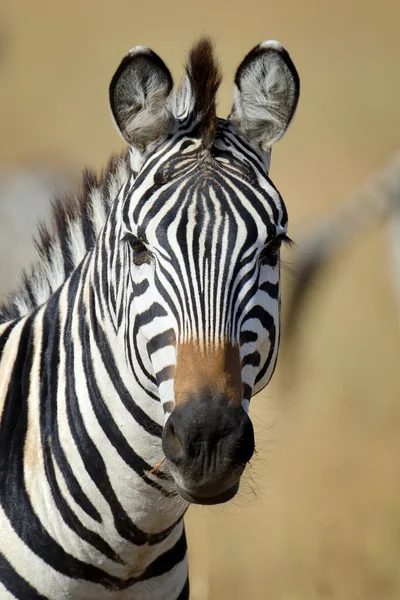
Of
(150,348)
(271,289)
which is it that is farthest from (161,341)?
(271,289)

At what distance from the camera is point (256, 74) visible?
3705 millimetres

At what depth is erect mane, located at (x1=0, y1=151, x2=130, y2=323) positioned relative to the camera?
4367mm

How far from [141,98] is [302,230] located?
910cm

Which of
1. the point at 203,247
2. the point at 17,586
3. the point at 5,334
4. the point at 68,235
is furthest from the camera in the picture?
the point at 68,235

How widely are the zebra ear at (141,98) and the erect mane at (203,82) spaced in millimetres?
120

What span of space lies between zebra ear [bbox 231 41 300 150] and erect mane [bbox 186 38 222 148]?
156mm

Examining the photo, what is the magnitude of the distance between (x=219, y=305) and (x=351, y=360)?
35.2 ft

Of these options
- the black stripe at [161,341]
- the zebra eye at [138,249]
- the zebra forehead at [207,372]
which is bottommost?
the zebra forehead at [207,372]

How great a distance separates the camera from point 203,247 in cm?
324

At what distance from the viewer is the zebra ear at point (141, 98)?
11.5 ft

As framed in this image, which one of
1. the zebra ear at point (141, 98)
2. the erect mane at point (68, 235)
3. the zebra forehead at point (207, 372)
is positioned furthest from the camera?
the erect mane at point (68, 235)

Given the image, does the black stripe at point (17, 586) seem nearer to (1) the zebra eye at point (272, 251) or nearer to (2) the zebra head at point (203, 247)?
(2) the zebra head at point (203, 247)

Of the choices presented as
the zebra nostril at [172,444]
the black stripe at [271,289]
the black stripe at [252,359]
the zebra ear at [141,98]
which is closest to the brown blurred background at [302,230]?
the black stripe at [271,289]

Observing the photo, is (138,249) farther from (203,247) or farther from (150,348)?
(150,348)
